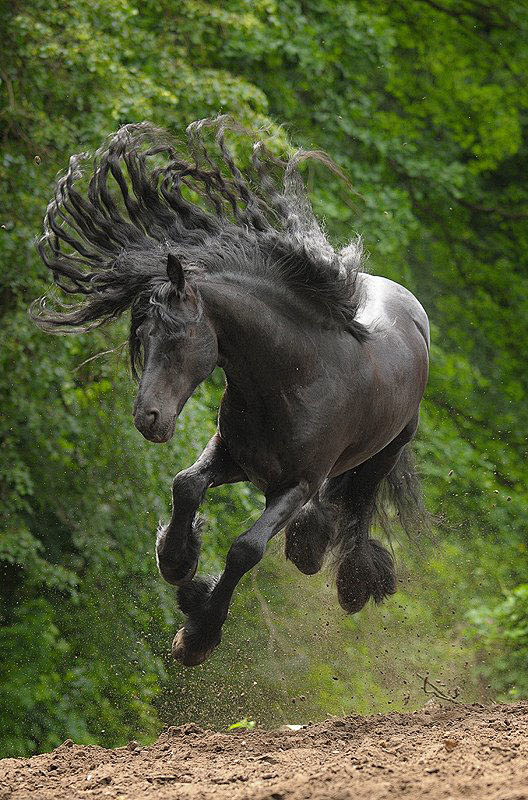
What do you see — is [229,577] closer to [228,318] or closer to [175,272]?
[228,318]

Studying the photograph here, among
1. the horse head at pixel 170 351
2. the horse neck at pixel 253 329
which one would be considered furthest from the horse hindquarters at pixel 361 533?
the horse head at pixel 170 351

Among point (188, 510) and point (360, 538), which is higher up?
point (188, 510)

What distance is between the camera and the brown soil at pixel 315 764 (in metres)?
3.59

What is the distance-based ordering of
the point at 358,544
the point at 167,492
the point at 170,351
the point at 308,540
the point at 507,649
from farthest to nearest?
the point at 507,649
the point at 167,492
the point at 358,544
the point at 308,540
the point at 170,351

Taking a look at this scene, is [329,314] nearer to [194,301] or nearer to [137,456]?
[194,301]

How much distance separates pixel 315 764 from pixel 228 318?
163 cm

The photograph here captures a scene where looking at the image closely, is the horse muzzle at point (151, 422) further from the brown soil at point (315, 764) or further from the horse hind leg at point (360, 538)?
the horse hind leg at point (360, 538)

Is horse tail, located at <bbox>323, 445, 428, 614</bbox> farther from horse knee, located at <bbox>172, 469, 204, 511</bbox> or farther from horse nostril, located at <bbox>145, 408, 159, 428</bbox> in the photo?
horse nostril, located at <bbox>145, 408, 159, 428</bbox>

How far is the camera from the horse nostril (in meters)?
4.00

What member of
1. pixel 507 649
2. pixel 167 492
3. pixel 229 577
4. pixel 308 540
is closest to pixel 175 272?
pixel 229 577

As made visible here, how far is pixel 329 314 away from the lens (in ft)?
16.3

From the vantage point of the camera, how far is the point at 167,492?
8945mm

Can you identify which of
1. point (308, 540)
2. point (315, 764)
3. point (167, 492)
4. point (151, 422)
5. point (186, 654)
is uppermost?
point (151, 422)

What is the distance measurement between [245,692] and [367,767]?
487 centimetres
